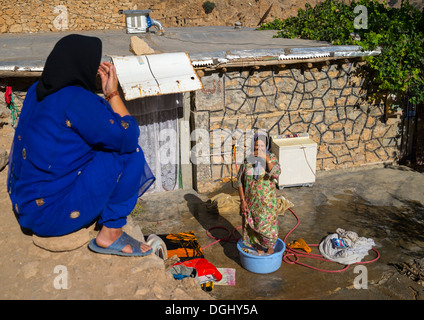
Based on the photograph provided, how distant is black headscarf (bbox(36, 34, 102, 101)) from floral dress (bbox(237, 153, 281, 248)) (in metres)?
3.12

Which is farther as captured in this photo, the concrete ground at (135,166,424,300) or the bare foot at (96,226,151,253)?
the concrete ground at (135,166,424,300)

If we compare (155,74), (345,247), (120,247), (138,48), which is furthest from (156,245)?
(138,48)

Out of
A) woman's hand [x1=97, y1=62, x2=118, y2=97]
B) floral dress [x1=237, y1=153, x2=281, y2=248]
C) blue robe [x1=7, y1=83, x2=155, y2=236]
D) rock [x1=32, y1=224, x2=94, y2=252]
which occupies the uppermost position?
woman's hand [x1=97, y1=62, x2=118, y2=97]

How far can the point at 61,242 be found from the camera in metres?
3.04

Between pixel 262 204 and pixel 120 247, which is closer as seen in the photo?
pixel 120 247

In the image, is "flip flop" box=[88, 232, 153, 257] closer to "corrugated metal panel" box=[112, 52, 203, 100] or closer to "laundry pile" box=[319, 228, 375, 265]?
"laundry pile" box=[319, 228, 375, 265]

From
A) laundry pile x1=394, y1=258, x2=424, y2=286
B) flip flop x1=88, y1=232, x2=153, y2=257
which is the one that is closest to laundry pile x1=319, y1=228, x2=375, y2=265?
laundry pile x1=394, y1=258, x2=424, y2=286

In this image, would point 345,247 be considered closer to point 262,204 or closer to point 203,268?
point 262,204

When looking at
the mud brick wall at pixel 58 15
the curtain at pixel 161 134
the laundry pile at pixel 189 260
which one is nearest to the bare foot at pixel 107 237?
the laundry pile at pixel 189 260

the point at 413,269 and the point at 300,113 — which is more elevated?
the point at 300,113

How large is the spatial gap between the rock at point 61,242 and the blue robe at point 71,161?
124mm

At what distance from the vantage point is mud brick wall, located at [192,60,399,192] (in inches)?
326

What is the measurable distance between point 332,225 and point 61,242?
17.5 ft

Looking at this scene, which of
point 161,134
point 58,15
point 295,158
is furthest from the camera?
point 58,15
